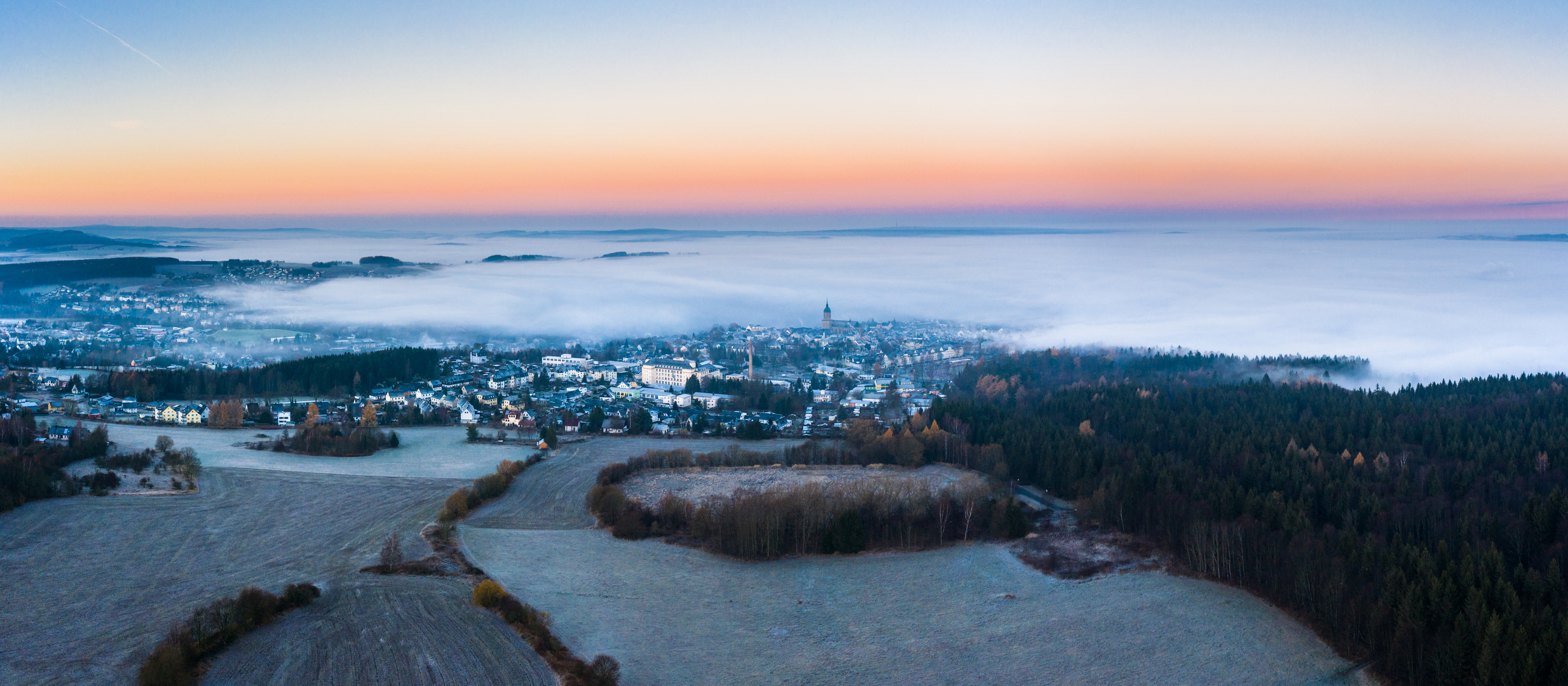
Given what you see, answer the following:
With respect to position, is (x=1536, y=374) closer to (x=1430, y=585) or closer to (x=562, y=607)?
(x=1430, y=585)

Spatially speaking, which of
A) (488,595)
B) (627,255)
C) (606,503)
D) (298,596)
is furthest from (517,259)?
(488,595)

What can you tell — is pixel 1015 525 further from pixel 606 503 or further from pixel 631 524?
pixel 606 503

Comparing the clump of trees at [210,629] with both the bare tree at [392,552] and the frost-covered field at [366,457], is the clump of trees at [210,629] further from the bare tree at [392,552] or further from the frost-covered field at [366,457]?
the frost-covered field at [366,457]

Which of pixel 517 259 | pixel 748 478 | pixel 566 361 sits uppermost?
pixel 517 259

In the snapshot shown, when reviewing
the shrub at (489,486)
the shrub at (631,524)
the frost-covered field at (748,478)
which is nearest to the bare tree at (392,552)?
the shrub at (489,486)

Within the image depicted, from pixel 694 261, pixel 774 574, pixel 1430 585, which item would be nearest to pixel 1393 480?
pixel 1430 585

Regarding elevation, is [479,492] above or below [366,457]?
above

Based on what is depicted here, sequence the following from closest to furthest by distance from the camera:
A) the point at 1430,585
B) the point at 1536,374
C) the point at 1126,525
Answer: the point at 1430,585 → the point at 1126,525 → the point at 1536,374

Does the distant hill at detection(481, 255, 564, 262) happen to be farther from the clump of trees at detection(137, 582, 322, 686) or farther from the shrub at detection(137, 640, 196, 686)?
the shrub at detection(137, 640, 196, 686)
